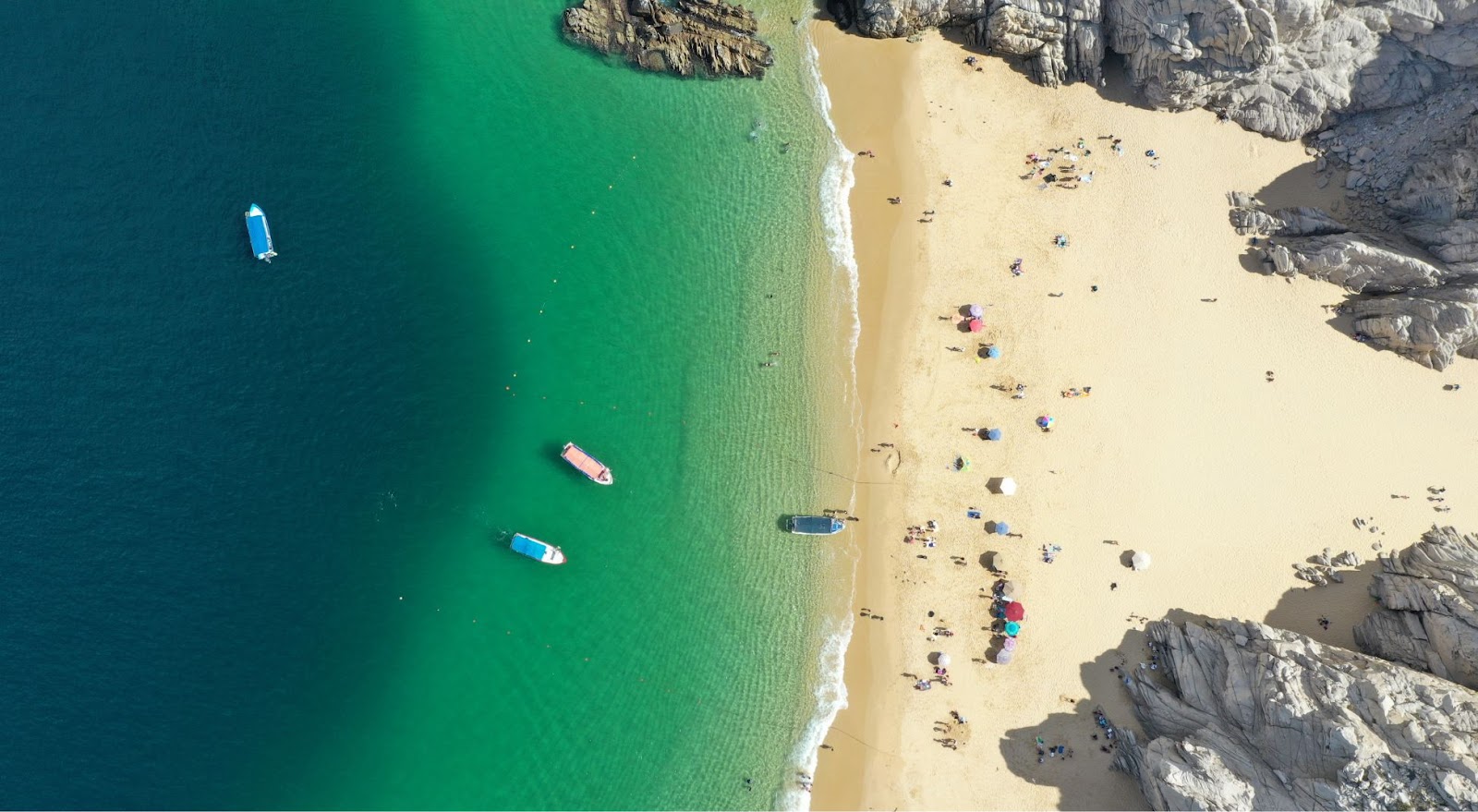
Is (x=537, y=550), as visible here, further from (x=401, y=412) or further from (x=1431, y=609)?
(x=1431, y=609)

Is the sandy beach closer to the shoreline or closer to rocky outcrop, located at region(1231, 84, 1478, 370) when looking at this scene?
the shoreline

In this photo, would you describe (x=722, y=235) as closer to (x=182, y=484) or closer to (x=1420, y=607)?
(x=182, y=484)

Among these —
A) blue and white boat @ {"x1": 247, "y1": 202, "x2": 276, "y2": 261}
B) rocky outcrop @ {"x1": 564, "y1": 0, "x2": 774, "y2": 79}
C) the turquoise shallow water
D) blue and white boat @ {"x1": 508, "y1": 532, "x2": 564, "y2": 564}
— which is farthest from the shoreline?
blue and white boat @ {"x1": 247, "y1": 202, "x2": 276, "y2": 261}

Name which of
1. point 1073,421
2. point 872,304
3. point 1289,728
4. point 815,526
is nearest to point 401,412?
point 815,526

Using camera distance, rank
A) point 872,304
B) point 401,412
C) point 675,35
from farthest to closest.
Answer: point 675,35 < point 872,304 < point 401,412

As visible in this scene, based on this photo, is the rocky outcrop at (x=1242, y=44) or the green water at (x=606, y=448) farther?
the green water at (x=606, y=448)

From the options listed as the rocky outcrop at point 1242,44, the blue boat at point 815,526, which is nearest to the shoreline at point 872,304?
the blue boat at point 815,526

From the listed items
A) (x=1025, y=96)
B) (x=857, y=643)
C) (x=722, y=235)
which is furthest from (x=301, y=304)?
(x=1025, y=96)

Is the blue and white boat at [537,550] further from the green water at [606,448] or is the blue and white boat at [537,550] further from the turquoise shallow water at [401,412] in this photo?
the turquoise shallow water at [401,412]

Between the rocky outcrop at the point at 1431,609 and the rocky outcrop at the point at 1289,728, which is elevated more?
the rocky outcrop at the point at 1431,609
